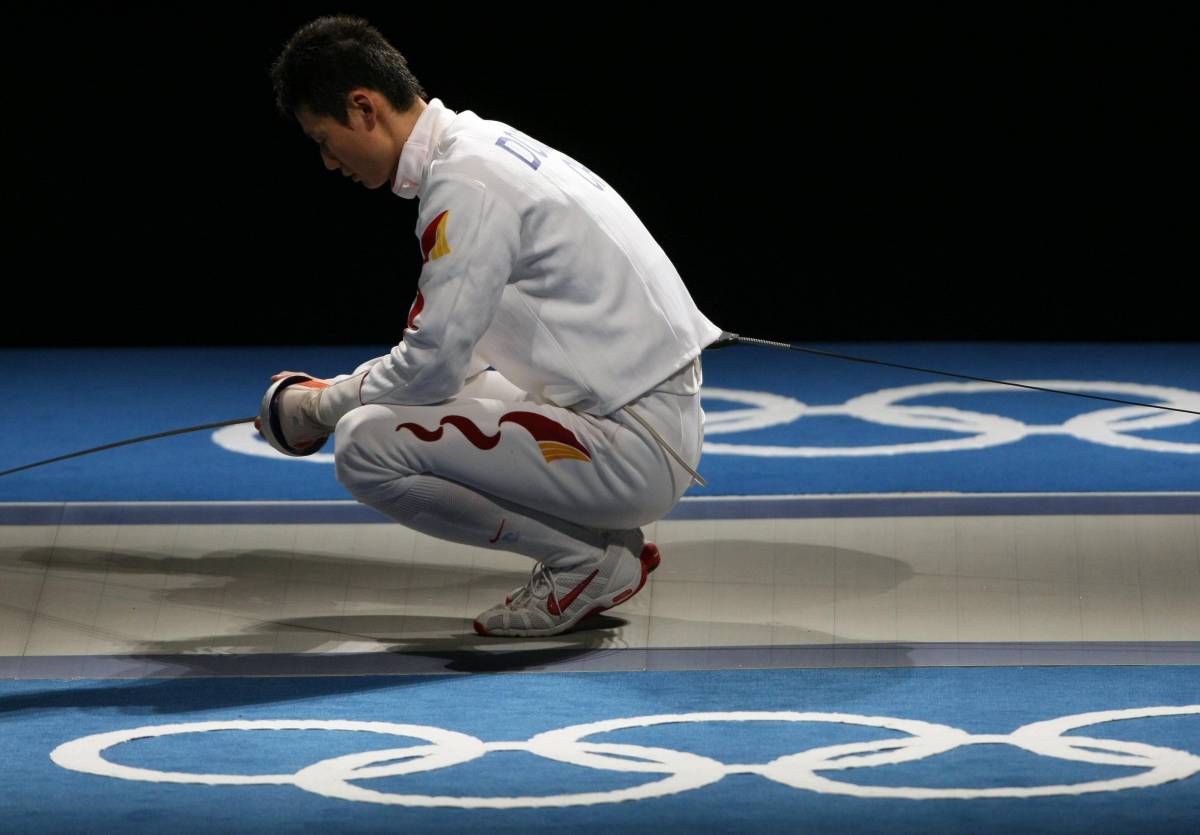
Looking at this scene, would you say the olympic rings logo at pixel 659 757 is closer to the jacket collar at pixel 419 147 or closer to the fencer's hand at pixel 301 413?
the fencer's hand at pixel 301 413

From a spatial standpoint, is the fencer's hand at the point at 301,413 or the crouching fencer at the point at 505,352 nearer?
the crouching fencer at the point at 505,352

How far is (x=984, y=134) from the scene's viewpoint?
5859 millimetres

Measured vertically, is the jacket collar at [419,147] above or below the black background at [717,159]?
below

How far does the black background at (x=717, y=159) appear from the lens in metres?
5.82

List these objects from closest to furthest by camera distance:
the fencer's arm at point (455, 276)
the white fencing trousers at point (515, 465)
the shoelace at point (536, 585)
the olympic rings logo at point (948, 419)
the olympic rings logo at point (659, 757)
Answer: the olympic rings logo at point (659, 757) < the fencer's arm at point (455, 276) < the white fencing trousers at point (515, 465) < the shoelace at point (536, 585) < the olympic rings logo at point (948, 419)

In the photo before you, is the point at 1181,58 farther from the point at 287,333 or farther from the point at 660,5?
→ the point at 287,333

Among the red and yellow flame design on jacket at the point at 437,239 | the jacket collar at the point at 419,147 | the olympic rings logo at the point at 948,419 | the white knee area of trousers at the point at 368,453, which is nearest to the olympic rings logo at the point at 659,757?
the white knee area of trousers at the point at 368,453

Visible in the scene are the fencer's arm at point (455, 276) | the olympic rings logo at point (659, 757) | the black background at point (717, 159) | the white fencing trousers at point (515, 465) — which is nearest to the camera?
the olympic rings logo at point (659, 757)

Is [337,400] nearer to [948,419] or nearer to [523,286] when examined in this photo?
[523,286]

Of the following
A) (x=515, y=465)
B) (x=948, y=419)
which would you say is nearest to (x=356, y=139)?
(x=515, y=465)

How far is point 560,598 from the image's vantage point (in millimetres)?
2990

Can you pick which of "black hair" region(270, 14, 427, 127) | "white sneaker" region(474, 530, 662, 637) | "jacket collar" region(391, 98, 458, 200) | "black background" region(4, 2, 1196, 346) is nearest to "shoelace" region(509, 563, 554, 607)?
"white sneaker" region(474, 530, 662, 637)

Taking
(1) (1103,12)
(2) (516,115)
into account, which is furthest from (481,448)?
(1) (1103,12)

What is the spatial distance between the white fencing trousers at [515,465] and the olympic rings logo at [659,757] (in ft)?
1.53
